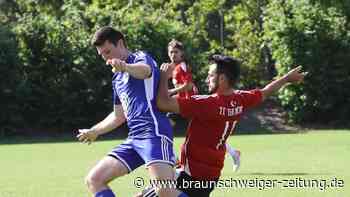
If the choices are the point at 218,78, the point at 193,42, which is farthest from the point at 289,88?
the point at 218,78

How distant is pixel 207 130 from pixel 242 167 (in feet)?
23.5

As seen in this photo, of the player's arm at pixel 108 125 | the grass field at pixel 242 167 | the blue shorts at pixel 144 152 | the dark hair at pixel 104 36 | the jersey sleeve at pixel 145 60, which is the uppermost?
the dark hair at pixel 104 36

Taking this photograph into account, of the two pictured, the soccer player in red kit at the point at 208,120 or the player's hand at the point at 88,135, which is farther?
the player's hand at the point at 88,135

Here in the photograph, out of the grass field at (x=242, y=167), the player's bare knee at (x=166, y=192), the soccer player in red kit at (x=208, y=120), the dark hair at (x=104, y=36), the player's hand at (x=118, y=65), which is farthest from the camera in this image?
the grass field at (x=242, y=167)

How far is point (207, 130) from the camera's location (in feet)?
22.8

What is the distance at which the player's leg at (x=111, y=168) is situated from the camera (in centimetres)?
696

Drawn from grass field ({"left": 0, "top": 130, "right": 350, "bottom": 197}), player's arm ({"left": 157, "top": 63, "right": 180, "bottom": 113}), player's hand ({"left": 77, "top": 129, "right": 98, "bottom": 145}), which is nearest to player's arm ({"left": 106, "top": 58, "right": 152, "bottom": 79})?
player's arm ({"left": 157, "top": 63, "right": 180, "bottom": 113})

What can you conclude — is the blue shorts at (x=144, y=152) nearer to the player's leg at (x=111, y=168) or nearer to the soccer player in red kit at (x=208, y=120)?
the player's leg at (x=111, y=168)

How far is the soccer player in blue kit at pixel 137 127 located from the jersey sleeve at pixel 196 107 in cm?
26

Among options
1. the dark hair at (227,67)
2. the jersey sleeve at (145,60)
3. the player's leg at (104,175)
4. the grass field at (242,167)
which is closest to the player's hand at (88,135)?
the player's leg at (104,175)

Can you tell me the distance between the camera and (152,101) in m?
7.04

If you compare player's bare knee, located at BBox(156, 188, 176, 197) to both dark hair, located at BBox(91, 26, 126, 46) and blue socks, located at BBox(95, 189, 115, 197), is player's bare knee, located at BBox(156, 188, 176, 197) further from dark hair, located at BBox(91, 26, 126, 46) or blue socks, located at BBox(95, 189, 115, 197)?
dark hair, located at BBox(91, 26, 126, 46)

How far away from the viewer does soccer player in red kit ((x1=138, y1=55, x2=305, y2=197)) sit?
690cm

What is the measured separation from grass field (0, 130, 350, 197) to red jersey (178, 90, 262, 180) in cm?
354
